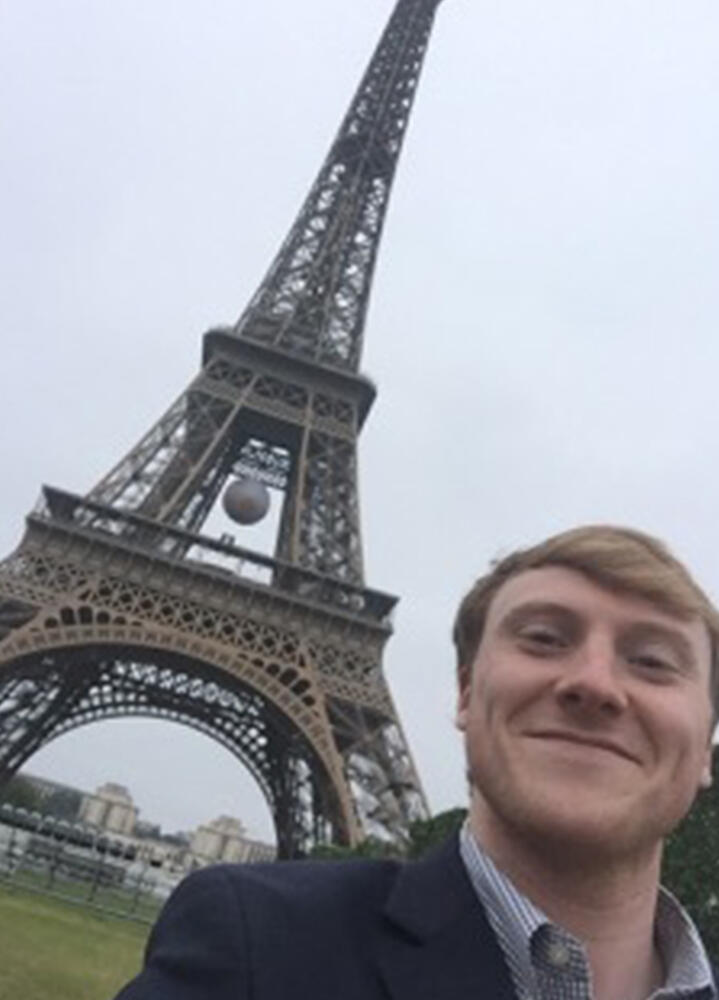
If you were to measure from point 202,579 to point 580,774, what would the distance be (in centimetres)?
3316

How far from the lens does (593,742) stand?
2146 mm

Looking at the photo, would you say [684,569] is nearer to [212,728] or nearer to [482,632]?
[482,632]

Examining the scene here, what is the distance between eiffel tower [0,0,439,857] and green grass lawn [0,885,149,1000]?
22.6 feet

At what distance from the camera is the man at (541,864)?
1.94 m

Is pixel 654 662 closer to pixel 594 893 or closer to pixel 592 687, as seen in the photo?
pixel 592 687

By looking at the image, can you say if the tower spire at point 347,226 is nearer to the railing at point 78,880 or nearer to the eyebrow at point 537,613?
the railing at point 78,880

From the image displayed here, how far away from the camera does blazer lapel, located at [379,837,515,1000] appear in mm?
1941

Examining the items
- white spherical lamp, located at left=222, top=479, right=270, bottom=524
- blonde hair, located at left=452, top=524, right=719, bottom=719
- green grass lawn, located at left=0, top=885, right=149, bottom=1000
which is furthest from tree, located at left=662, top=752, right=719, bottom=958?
white spherical lamp, located at left=222, top=479, right=270, bottom=524

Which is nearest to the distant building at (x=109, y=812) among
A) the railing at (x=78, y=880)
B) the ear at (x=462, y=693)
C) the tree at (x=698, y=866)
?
the railing at (x=78, y=880)

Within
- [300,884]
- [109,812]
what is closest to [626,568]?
[300,884]

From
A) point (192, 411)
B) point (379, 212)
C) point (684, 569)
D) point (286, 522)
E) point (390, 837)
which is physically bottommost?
point (684, 569)

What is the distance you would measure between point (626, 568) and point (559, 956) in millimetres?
702

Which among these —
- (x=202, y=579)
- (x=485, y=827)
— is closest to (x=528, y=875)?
(x=485, y=827)

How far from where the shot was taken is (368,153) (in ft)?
156
